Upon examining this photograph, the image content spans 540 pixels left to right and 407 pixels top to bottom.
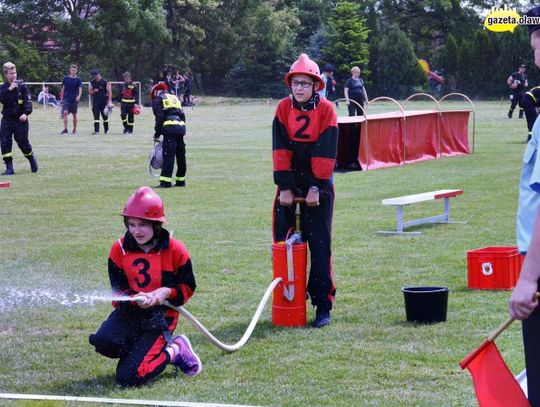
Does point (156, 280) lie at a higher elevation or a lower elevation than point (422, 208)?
higher

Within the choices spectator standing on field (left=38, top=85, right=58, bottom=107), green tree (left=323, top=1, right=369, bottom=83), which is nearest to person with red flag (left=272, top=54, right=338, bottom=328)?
spectator standing on field (left=38, top=85, right=58, bottom=107)

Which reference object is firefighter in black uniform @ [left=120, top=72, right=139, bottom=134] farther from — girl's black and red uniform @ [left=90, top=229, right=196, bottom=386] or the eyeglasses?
girl's black and red uniform @ [left=90, top=229, right=196, bottom=386]

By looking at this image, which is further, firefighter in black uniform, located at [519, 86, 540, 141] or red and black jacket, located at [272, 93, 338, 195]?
firefighter in black uniform, located at [519, 86, 540, 141]

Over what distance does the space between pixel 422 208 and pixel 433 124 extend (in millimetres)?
9313

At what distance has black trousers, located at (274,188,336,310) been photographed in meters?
7.60

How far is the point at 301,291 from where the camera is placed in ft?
24.7

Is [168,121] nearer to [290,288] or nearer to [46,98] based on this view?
[290,288]

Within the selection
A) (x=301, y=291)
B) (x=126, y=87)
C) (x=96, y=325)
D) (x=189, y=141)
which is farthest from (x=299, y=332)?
(x=126, y=87)

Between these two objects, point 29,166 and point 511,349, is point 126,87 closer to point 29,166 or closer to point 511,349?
point 29,166

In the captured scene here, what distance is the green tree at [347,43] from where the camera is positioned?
230 feet

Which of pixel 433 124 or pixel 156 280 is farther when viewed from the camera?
pixel 433 124

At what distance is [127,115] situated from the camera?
31.8m

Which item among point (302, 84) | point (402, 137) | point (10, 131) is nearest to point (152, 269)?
point (302, 84)

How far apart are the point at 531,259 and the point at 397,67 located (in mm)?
67831
